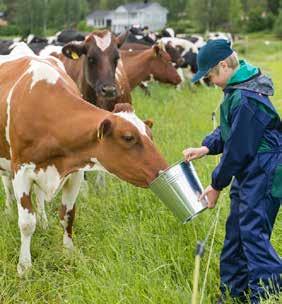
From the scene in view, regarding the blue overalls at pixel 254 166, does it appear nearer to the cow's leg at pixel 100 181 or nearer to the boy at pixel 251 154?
the boy at pixel 251 154

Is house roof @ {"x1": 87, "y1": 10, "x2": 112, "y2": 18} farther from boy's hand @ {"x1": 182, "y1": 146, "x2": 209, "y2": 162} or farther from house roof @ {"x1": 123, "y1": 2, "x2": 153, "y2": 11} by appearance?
boy's hand @ {"x1": 182, "y1": 146, "x2": 209, "y2": 162}

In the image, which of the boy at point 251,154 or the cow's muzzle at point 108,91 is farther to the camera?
the cow's muzzle at point 108,91

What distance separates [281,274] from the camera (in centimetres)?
325

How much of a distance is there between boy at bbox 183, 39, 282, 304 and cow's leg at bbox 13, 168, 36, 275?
144 centimetres

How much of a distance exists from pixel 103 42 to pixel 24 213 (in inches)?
113

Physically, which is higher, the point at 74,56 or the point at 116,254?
the point at 74,56

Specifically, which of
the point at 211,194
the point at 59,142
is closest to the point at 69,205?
the point at 59,142

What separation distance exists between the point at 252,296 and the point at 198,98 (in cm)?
1030

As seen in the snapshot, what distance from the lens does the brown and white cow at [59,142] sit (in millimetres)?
3617

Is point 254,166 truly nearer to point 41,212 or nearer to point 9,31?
point 41,212

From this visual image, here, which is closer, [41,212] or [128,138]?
[128,138]

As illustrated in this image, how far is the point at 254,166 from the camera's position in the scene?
325cm

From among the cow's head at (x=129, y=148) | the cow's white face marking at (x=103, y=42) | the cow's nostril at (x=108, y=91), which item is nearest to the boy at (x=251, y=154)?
the cow's head at (x=129, y=148)

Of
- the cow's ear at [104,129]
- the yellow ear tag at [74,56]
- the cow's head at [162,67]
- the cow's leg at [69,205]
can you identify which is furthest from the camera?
the cow's head at [162,67]
